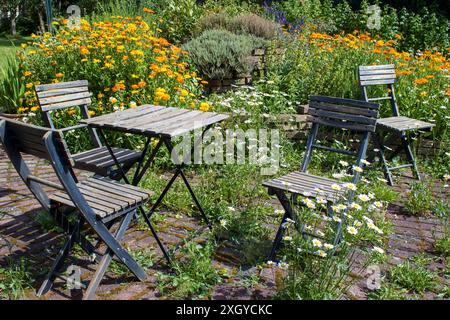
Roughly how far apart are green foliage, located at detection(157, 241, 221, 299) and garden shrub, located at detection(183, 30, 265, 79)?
4102mm

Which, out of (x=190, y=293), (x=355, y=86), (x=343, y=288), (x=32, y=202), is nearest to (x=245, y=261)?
(x=190, y=293)

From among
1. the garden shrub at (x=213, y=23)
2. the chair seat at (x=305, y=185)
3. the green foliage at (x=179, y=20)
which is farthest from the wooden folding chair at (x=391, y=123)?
the green foliage at (x=179, y=20)

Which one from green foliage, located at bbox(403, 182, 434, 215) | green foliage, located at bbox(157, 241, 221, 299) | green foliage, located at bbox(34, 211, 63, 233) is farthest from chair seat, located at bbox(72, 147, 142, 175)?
green foliage, located at bbox(403, 182, 434, 215)

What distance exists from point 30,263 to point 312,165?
3017 millimetres

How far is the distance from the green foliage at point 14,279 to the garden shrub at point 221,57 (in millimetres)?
4386

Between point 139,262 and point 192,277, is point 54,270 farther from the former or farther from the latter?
point 192,277

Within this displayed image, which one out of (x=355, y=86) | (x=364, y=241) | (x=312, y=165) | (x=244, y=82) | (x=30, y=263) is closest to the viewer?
(x=30, y=263)

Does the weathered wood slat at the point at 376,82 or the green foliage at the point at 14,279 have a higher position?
the weathered wood slat at the point at 376,82

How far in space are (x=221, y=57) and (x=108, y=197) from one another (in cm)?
432

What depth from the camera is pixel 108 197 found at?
294cm

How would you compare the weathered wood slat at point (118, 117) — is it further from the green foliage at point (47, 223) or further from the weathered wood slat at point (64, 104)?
the green foliage at point (47, 223)

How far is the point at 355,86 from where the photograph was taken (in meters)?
5.82

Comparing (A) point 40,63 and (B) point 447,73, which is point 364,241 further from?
(A) point 40,63

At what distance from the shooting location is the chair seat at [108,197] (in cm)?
276
